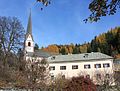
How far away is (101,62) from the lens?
61469 millimetres

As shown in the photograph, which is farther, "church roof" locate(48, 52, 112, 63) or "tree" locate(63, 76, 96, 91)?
"church roof" locate(48, 52, 112, 63)

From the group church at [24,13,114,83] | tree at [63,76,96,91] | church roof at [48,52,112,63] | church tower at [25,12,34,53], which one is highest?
church tower at [25,12,34,53]

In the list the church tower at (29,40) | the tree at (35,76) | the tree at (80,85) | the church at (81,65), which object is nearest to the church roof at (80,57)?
the church at (81,65)

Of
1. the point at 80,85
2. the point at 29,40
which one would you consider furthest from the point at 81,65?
the point at 80,85

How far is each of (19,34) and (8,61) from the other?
239 inches

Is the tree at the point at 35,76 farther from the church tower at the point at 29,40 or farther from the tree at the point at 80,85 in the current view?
the church tower at the point at 29,40

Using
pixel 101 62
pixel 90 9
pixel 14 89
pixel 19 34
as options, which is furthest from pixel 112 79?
pixel 90 9

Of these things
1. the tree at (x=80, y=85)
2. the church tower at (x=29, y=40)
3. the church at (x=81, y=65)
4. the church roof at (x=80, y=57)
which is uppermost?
the church tower at (x=29, y=40)

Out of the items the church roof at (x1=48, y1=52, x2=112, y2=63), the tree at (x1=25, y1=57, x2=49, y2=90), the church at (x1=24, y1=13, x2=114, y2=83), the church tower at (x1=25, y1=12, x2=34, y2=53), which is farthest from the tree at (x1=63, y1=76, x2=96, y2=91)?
the church tower at (x1=25, y1=12, x2=34, y2=53)

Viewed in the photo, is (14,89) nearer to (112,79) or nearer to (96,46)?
(112,79)

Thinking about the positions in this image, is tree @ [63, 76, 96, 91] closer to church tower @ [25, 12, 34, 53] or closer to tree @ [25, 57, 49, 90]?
tree @ [25, 57, 49, 90]

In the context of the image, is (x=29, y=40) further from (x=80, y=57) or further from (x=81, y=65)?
(x=81, y=65)

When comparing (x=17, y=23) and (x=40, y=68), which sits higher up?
(x=17, y=23)

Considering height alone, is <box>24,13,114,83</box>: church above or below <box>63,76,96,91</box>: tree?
above
